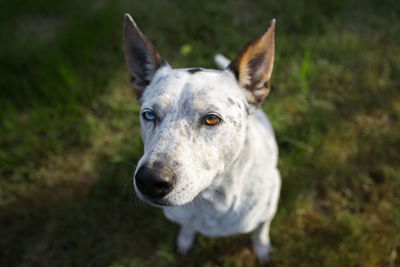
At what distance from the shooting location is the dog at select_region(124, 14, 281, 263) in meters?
1.69

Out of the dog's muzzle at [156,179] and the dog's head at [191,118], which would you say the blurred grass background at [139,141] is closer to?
the dog's head at [191,118]

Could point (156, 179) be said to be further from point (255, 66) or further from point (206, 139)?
point (255, 66)

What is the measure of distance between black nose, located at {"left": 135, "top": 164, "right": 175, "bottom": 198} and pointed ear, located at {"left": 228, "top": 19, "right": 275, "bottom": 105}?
956mm

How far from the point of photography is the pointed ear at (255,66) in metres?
2.00

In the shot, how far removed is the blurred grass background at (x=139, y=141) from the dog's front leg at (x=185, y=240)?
9 cm

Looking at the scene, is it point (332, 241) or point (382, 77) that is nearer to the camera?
point (332, 241)

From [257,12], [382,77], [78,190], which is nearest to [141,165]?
[78,190]

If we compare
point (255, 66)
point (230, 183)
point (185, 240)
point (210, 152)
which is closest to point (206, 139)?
point (210, 152)

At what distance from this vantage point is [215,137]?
1836 mm

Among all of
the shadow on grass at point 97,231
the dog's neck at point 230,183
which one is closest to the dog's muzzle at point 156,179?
the dog's neck at point 230,183

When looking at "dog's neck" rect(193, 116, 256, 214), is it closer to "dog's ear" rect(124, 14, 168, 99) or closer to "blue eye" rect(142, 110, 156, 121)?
"blue eye" rect(142, 110, 156, 121)

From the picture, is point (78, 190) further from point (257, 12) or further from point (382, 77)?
point (382, 77)

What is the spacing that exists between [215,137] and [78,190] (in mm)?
2576

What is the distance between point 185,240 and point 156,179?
179cm
